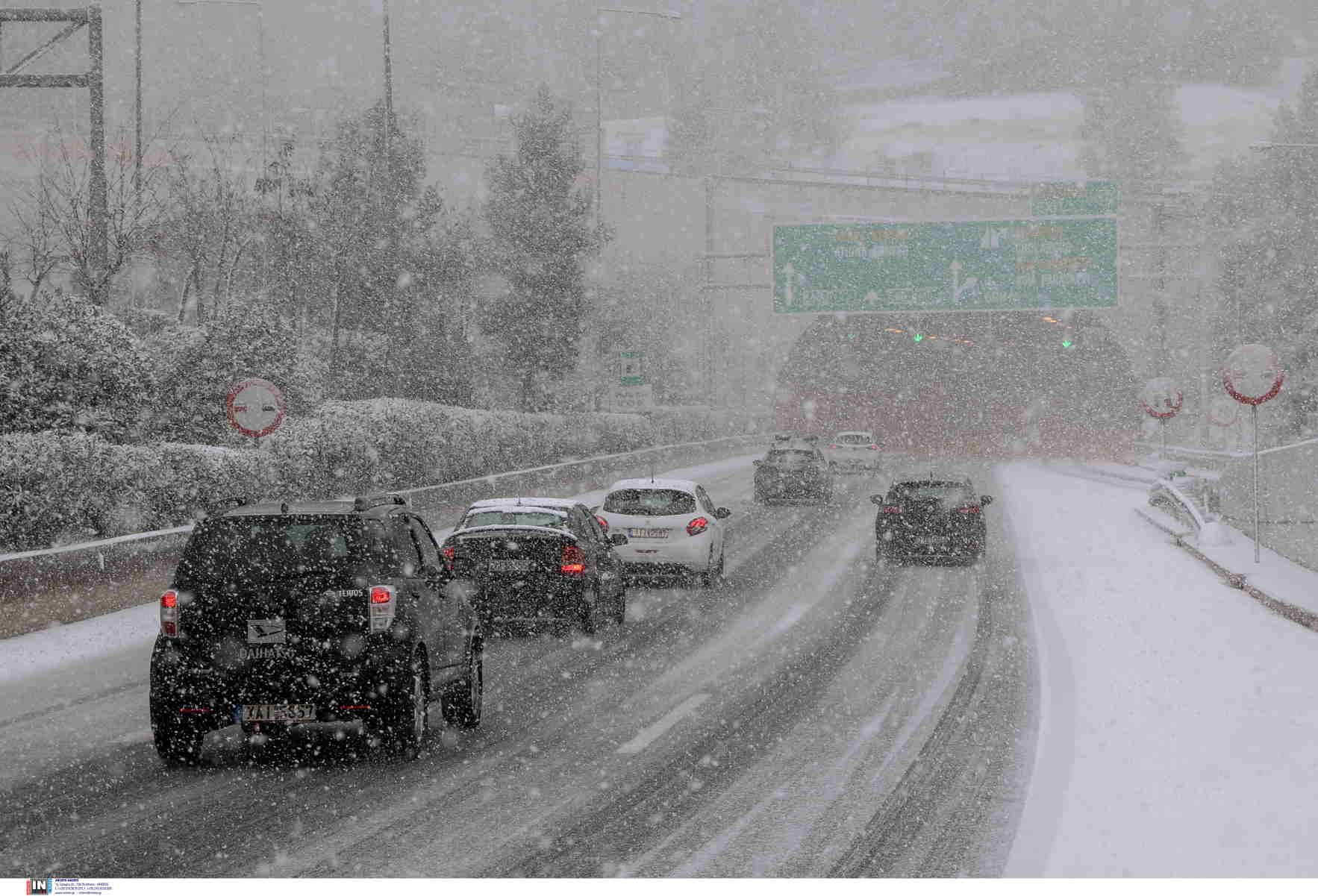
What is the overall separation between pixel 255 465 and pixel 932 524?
34.2 feet

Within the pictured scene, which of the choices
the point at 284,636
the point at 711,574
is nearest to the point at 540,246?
the point at 711,574

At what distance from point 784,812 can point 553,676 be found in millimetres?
5929

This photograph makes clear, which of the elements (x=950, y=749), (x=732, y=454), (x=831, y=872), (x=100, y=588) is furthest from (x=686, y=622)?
(x=732, y=454)

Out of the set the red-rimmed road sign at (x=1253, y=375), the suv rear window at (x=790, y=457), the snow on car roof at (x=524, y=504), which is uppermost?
the red-rimmed road sign at (x=1253, y=375)

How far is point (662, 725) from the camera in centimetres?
1171

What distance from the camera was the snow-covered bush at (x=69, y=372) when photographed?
22.1 m

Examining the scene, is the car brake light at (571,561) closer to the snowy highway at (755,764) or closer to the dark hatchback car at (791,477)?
the snowy highway at (755,764)

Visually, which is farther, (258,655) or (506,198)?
(506,198)

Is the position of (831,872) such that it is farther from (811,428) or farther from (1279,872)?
(811,428)

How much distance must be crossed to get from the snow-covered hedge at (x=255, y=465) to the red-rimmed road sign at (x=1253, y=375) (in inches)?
543

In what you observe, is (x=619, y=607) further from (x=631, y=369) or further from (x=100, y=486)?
(x=631, y=369)

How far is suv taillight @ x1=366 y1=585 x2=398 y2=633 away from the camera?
10047 millimetres

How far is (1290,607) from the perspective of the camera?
18375 mm

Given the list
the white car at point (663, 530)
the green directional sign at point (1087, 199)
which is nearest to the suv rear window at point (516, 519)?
the white car at point (663, 530)
